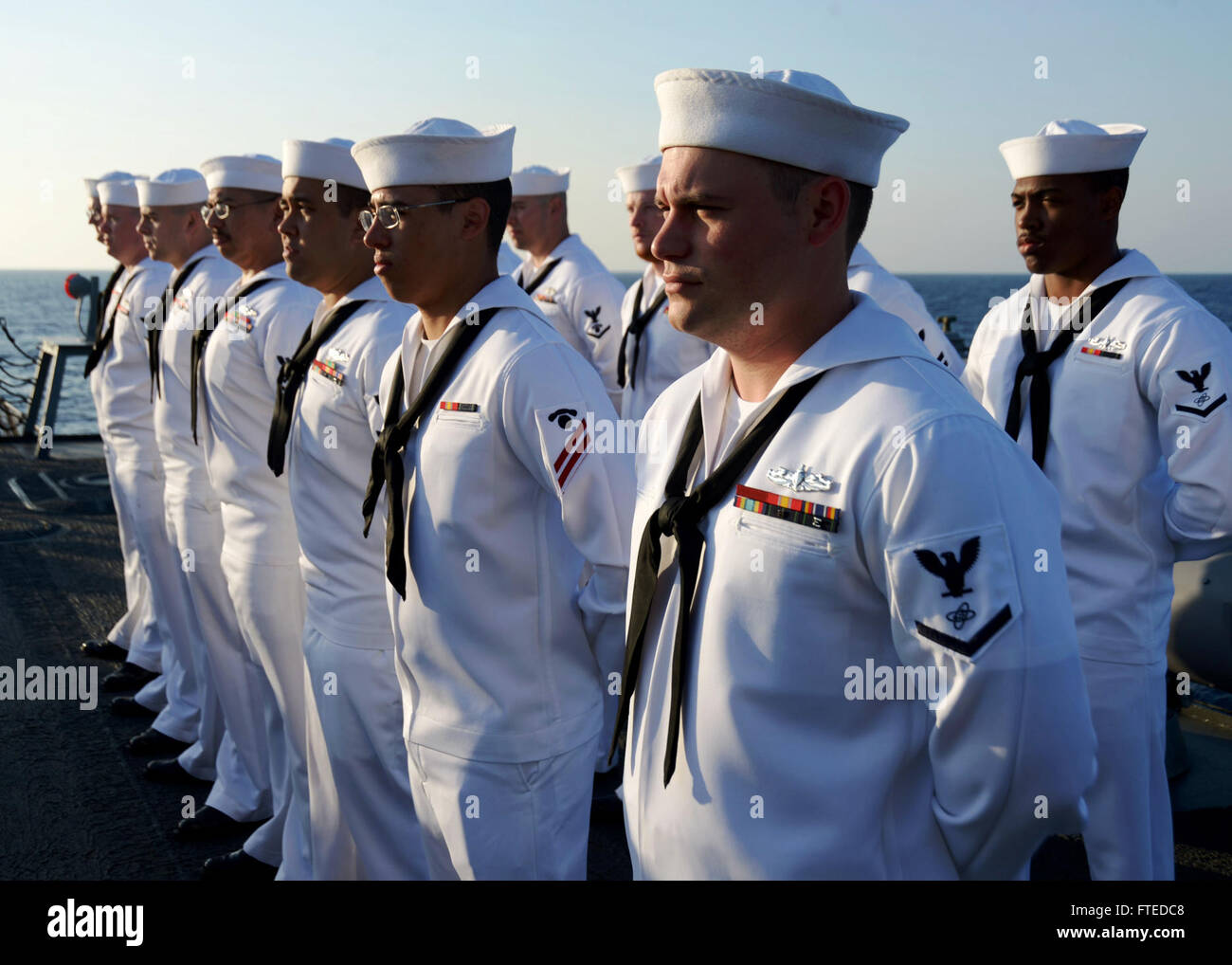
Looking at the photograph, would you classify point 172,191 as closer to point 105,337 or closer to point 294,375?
point 105,337

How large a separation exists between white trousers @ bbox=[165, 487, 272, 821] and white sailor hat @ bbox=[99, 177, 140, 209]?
106 inches

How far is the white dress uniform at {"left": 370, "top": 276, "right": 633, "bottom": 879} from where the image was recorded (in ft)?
9.96

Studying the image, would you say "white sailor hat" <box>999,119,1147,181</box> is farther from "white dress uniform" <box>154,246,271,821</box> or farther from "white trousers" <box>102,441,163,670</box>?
"white trousers" <box>102,441,163,670</box>

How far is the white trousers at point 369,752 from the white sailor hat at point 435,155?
1.39 meters

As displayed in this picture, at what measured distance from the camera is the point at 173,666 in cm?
607

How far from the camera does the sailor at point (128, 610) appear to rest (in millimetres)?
6738

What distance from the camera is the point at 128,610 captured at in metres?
7.32

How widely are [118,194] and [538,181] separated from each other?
9.19 ft

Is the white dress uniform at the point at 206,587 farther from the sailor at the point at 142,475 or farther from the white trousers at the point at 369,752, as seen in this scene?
the white trousers at the point at 369,752

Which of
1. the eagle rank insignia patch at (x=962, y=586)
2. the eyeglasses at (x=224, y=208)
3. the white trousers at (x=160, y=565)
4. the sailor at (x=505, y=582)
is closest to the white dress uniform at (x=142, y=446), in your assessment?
the white trousers at (x=160, y=565)

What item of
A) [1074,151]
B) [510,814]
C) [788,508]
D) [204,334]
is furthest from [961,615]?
[204,334]

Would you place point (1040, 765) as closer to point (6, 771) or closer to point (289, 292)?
point (289, 292)

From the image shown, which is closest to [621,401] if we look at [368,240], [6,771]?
[6,771]
